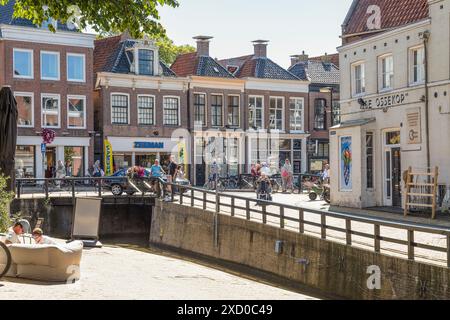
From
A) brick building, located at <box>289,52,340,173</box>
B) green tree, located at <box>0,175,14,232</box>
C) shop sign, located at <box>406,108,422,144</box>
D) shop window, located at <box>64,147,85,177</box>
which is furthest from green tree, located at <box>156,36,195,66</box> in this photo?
green tree, located at <box>0,175,14,232</box>

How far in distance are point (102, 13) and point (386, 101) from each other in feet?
54.7

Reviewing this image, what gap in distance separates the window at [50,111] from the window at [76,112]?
79cm

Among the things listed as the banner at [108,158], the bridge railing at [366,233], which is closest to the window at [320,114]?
the banner at [108,158]

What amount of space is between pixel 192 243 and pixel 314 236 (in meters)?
9.80

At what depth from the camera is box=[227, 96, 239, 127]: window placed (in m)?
58.7

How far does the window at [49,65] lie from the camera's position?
4953 cm

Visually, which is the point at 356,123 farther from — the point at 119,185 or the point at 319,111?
the point at 319,111

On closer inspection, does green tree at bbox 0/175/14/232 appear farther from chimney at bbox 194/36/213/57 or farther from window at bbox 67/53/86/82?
chimney at bbox 194/36/213/57

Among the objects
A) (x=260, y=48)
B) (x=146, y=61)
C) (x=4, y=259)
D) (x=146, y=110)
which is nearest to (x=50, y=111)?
(x=146, y=110)

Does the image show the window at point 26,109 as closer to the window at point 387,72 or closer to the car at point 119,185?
the car at point 119,185

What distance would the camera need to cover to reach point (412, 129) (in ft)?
96.2

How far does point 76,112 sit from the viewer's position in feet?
168
